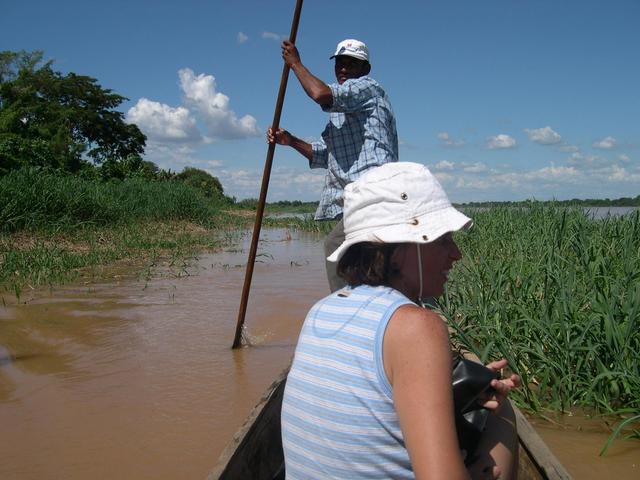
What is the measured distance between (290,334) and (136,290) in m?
2.14

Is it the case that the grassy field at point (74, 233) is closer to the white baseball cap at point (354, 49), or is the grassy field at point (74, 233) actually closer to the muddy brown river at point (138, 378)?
the muddy brown river at point (138, 378)

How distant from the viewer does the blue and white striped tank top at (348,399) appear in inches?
40.6

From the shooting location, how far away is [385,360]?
1005mm

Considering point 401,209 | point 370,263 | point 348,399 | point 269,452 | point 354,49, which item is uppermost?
point 354,49

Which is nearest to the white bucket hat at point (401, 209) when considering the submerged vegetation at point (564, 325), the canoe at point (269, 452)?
the canoe at point (269, 452)

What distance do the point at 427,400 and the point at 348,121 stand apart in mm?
2278

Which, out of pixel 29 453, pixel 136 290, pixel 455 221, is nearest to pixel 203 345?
pixel 29 453

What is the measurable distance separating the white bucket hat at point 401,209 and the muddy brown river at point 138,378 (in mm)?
1578

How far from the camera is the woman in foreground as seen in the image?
94cm

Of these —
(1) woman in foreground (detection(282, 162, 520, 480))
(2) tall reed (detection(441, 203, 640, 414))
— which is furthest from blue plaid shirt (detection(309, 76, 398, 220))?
(1) woman in foreground (detection(282, 162, 520, 480))

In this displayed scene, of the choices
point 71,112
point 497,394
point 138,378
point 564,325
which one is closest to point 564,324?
point 564,325

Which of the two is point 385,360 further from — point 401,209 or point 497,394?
point 497,394

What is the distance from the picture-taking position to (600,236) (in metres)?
4.16

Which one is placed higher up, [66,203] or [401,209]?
[66,203]
